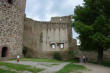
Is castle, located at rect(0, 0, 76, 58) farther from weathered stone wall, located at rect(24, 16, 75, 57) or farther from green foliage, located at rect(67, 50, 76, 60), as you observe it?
green foliage, located at rect(67, 50, 76, 60)

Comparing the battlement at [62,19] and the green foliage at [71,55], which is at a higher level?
the battlement at [62,19]

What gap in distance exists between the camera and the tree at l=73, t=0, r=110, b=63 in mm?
12445

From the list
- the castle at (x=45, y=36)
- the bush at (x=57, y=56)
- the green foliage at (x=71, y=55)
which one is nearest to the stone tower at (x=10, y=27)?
the castle at (x=45, y=36)

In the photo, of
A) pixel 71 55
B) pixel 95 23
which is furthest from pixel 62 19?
pixel 95 23

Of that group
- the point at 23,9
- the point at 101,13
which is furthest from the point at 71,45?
the point at 23,9

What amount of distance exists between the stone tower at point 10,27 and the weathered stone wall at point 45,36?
5.67 meters

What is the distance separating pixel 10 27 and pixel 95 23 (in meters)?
11.2

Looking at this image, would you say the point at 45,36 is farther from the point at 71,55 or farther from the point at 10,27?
the point at 10,27

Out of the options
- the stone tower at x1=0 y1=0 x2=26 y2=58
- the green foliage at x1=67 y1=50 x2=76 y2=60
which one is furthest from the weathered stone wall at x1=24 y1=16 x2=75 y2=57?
the stone tower at x1=0 y1=0 x2=26 y2=58

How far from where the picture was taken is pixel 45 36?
23.3m

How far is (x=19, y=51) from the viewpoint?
16.2 meters

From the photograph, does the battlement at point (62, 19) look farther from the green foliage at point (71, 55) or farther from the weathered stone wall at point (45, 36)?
the green foliage at point (71, 55)

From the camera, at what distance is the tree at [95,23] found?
12445mm

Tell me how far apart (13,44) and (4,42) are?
144cm
